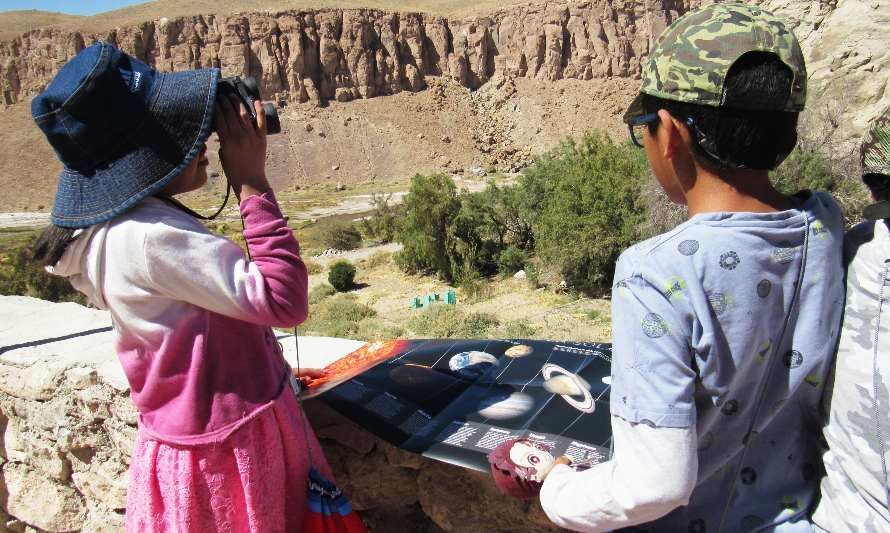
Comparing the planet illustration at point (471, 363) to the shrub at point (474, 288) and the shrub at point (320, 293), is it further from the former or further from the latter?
the shrub at point (320, 293)

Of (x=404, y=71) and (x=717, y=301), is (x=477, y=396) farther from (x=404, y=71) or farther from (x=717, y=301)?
(x=404, y=71)

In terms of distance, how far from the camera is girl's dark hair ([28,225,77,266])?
60.2 inches

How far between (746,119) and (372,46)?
69.7 meters

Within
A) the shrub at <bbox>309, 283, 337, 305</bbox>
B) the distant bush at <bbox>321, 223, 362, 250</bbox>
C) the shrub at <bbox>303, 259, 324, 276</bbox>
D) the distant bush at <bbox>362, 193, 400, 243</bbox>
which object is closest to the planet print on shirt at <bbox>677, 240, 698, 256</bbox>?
the shrub at <bbox>309, 283, 337, 305</bbox>

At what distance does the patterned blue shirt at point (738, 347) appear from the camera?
1.01 metres

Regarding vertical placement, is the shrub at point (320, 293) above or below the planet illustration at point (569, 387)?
below

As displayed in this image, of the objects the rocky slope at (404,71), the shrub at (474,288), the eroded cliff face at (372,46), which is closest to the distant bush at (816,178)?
the shrub at (474,288)

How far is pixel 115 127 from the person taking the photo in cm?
146

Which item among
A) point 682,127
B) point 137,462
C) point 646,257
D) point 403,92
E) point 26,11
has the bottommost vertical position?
point 403,92

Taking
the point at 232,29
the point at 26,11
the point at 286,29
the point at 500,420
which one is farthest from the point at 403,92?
the point at 500,420

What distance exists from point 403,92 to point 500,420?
2694 inches

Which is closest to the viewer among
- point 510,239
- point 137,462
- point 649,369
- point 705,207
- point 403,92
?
point 649,369

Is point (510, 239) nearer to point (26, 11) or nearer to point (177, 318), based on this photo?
point (177, 318)

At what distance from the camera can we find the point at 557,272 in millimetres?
12359
